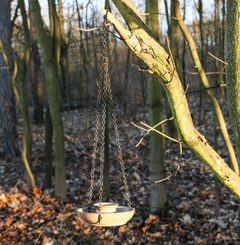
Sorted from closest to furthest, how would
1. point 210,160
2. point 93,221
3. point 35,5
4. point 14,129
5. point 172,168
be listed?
point 210,160, point 93,221, point 35,5, point 172,168, point 14,129

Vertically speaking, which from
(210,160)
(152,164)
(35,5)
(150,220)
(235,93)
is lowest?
(150,220)

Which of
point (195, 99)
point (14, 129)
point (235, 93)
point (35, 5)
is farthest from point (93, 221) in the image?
point (195, 99)

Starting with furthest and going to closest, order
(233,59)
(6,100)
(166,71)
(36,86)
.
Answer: (36,86) < (6,100) < (233,59) < (166,71)

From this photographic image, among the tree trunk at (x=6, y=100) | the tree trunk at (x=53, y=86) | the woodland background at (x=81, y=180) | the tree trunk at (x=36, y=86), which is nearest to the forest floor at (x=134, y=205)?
the woodland background at (x=81, y=180)

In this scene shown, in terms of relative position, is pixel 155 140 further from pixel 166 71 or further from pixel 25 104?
pixel 166 71

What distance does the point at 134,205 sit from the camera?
7633 millimetres

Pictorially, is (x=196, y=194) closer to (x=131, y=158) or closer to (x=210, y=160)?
(x=131, y=158)

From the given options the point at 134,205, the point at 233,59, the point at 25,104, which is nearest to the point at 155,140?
the point at 134,205


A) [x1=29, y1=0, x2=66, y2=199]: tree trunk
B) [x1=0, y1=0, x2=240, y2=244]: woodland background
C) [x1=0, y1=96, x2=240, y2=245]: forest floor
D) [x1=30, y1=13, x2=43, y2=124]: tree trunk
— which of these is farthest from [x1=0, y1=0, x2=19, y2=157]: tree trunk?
[x1=30, y1=13, x2=43, y2=124]: tree trunk

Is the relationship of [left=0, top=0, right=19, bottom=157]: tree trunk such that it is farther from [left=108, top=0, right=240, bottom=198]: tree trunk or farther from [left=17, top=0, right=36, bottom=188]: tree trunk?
[left=108, top=0, right=240, bottom=198]: tree trunk

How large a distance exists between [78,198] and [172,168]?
2289 millimetres

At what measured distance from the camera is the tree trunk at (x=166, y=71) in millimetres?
3182

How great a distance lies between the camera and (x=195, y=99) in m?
A: 18.5

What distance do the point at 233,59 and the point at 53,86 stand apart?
15.8 feet
